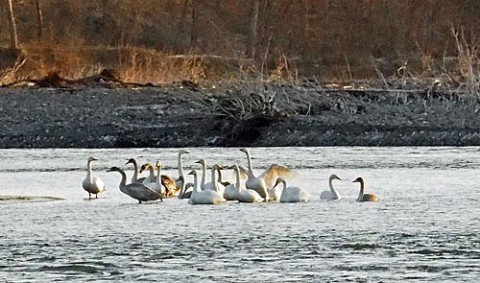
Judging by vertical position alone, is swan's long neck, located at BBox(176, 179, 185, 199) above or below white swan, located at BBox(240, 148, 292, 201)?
below

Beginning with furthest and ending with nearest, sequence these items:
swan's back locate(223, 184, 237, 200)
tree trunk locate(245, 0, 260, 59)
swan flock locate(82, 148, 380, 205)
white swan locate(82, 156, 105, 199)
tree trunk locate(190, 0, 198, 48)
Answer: tree trunk locate(190, 0, 198, 48)
tree trunk locate(245, 0, 260, 59)
white swan locate(82, 156, 105, 199)
swan's back locate(223, 184, 237, 200)
swan flock locate(82, 148, 380, 205)

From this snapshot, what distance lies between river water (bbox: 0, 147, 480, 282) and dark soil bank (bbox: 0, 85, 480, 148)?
20.7 feet

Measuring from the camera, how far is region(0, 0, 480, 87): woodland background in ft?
157

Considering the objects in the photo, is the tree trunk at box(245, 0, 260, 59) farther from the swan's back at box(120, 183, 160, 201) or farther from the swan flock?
the swan's back at box(120, 183, 160, 201)

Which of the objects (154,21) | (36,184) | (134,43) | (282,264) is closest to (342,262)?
(282,264)

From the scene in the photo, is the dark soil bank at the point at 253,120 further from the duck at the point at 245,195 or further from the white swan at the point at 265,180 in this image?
the duck at the point at 245,195

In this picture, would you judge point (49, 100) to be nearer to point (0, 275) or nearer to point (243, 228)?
point (243, 228)

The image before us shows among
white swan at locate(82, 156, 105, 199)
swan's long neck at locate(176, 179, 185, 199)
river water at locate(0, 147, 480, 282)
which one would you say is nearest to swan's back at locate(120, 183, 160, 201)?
river water at locate(0, 147, 480, 282)

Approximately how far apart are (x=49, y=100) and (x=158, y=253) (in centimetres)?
2017

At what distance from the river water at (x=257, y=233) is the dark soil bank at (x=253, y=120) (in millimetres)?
6320

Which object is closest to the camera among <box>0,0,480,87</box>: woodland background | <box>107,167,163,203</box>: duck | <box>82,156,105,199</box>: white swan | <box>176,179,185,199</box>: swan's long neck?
<box>107,167,163,203</box>: duck

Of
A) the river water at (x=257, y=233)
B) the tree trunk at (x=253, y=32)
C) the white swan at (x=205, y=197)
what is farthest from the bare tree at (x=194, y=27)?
the white swan at (x=205, y=197)

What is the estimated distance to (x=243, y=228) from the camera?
53.4 ft

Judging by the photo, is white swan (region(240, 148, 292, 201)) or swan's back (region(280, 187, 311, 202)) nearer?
swan's back (region(280, 187, 311, 202))
